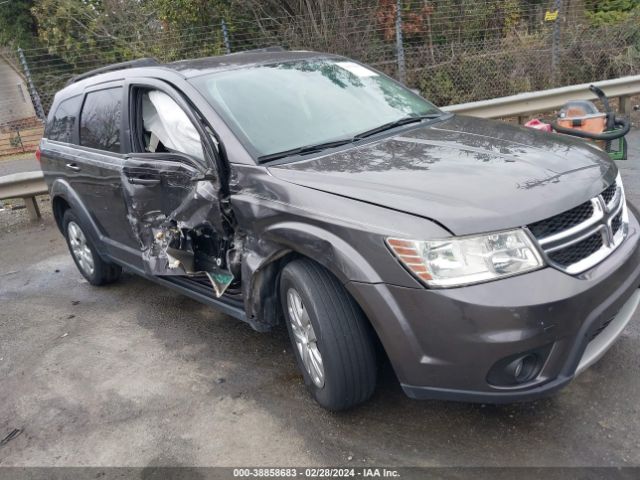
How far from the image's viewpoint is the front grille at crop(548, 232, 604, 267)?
2.40m

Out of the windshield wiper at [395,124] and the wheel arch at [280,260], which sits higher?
the windshield wiper at [395,124]

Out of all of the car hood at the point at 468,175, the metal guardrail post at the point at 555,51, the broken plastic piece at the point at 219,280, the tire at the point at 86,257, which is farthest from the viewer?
the metal guardrail post at the point at 555,51

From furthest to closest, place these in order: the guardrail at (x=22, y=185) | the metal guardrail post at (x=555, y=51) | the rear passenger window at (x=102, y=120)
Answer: the metal guardrail post at (x=555, y=51), the guardrail at (x=22, y=185), the rear passenger window at (x=102, y=120)

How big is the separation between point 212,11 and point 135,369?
9.91 m

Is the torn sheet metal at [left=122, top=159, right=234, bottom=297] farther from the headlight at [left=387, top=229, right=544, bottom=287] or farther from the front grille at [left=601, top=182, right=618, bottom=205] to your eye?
the front grille at [left=601, top=182, right=618, bottom=205]

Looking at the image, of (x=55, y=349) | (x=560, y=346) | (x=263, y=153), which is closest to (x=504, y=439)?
(x=560, y=346)

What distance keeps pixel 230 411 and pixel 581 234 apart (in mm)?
1999

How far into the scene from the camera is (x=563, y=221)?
96.9 inches

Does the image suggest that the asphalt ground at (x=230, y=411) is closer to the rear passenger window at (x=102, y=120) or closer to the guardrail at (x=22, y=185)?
the rear passenger window at (x=102, y=120)

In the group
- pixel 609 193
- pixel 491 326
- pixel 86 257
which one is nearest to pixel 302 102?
pixel 609 193

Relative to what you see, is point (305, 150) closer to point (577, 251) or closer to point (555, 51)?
point (577, 251)

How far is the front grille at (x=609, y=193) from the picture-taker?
2.73m

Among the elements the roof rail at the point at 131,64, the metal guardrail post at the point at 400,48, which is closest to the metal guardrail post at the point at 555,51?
the metal guardrail post at the point at 400,48

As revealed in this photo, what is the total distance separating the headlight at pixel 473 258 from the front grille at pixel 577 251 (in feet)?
0.40
